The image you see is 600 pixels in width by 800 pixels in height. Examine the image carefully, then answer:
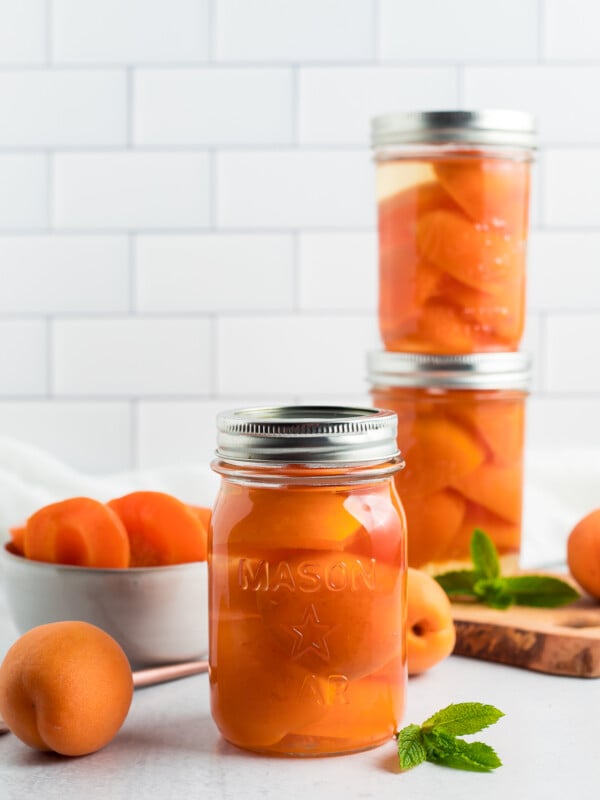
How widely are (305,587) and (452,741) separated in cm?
14

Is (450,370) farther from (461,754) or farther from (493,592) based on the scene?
(461,754)

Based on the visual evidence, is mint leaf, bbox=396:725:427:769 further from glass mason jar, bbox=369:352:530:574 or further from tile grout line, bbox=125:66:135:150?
tile grout line, bbox=125:66:135:150

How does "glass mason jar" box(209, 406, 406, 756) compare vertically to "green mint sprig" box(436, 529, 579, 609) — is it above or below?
above

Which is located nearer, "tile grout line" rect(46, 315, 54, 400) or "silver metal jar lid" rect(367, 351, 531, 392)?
"silver metal jar lid" rect(367, 351, 531, 392)

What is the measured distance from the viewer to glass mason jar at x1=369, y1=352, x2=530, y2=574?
1.08 meters

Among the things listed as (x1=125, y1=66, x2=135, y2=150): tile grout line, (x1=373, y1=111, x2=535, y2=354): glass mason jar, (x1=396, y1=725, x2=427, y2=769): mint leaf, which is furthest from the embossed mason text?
(x1=125, y1=66, x2=135, y2=150): tile grout line

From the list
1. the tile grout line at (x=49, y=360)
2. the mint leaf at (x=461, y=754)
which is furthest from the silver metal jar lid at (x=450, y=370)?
the tile grout line at (x=49, y=360)

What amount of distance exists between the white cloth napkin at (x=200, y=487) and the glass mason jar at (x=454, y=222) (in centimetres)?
40

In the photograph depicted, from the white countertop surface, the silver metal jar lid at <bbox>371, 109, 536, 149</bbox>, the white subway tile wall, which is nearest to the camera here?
the white countertop surface

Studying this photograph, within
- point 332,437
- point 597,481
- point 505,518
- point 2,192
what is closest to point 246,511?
point 332,437

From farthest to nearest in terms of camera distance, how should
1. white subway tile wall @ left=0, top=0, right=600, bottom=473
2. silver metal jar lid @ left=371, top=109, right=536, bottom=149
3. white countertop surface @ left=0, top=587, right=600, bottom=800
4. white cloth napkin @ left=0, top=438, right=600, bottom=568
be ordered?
white subway tile wall @ left=0, top=0, right=600, bottom=473
white cloth napkin @ left=0, top=438, right=600, bottom=568
silver metal jar lid @ left=371, top=109, right=536, bottom=149
white countertop surface @ left=0, top=587, right=600, bottom=800

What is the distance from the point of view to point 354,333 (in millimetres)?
1895

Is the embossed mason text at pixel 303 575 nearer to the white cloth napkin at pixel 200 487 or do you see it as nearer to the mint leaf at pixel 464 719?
the mint leaf at pixel 464 719

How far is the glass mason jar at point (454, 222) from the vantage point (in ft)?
3.49
